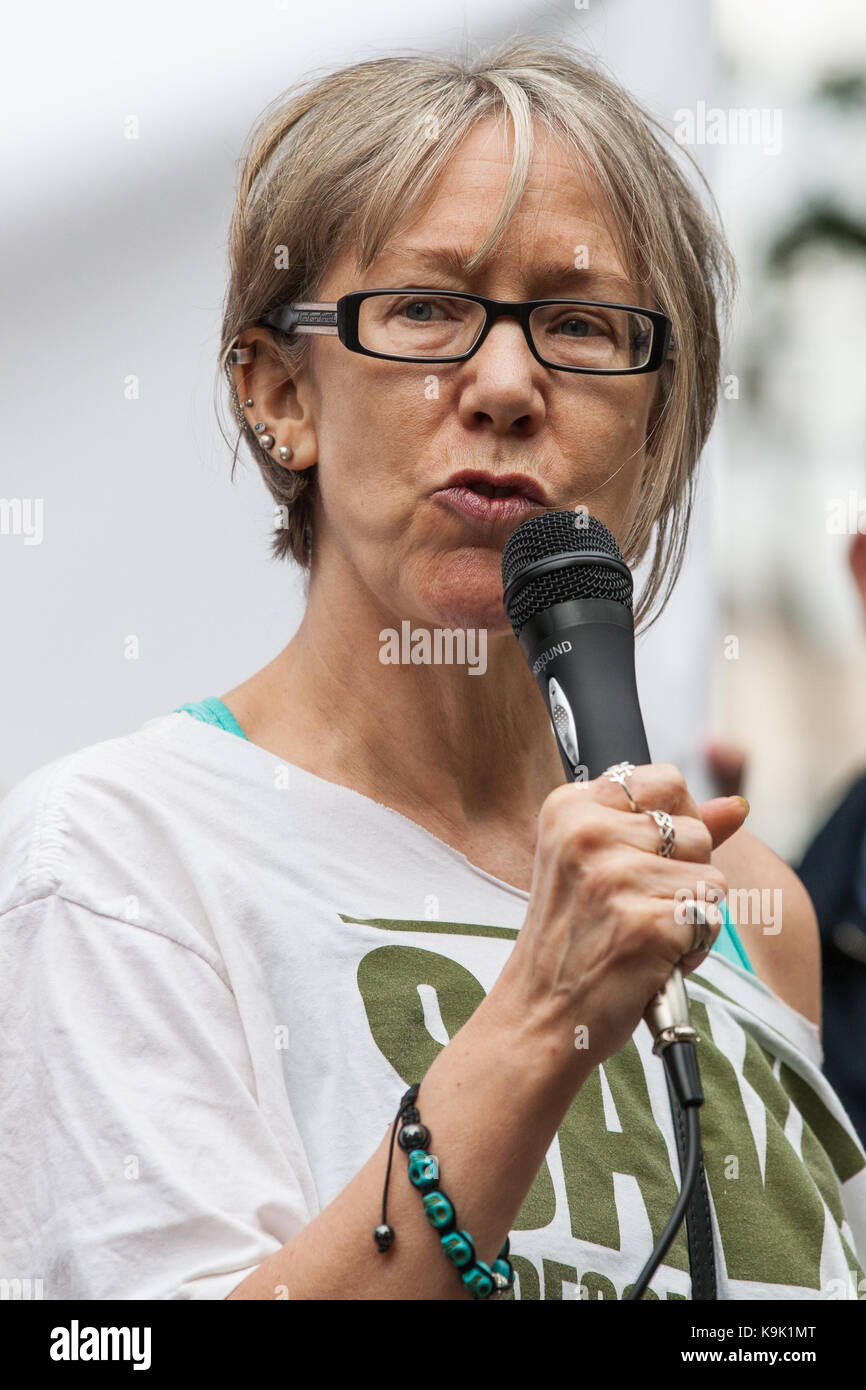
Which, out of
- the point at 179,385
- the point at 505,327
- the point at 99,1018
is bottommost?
the point at 99,1018

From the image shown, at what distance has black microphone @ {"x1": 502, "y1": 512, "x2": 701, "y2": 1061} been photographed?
1.28 m

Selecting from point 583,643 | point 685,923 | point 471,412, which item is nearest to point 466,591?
point 471,412

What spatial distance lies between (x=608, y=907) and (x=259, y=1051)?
0.54m

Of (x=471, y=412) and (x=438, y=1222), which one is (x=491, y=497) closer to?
(x=471, y=412)

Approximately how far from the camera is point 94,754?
1.76 m

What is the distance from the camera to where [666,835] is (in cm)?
120

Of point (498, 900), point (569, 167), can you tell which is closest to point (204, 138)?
point (569, 167)

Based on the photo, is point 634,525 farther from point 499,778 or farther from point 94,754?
point 94,754

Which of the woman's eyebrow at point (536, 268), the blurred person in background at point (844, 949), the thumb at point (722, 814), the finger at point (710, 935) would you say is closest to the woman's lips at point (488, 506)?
the woman's eyebrow at point (536, 268)

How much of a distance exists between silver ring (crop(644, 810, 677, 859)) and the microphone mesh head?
282 mm

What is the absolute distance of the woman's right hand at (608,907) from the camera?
1.19 meters

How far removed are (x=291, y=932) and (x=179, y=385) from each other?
1206mm

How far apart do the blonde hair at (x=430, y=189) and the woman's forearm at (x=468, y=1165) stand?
37.5 inches

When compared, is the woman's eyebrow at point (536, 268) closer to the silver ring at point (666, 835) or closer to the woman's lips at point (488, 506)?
the woman's lips at point (488, 506)
